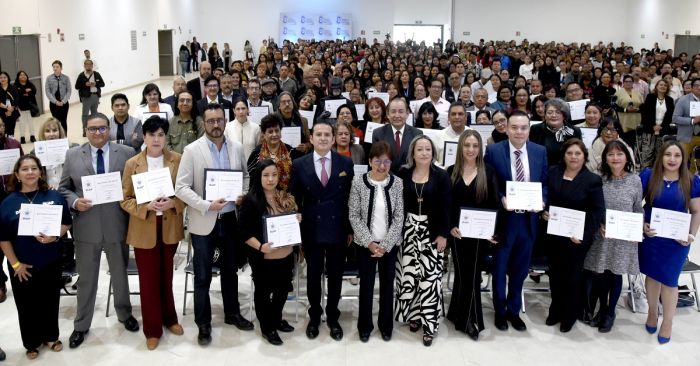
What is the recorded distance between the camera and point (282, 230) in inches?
181

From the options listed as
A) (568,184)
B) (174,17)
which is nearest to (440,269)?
(568,184)

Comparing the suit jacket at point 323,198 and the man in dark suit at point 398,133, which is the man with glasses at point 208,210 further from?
the man in dark suit at point 398,133

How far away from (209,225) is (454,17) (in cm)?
3119

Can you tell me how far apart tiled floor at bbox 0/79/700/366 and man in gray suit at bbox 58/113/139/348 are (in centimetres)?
31

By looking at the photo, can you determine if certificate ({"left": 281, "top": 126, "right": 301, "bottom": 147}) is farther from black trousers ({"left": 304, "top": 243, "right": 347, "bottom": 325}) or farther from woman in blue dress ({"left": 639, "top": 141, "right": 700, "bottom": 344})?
woman in blue dress ({"left": 639, "top": 141, "right": 700, "bottom": 344})

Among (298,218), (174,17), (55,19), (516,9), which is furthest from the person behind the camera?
(516,9)

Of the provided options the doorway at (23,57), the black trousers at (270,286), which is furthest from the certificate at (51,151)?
the doorway at (23,57)

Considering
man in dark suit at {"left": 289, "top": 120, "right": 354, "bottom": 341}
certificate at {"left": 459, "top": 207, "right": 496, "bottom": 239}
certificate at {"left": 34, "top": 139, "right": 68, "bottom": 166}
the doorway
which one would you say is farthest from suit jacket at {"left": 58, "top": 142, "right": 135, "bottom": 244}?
the doorway

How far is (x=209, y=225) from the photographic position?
4805mm

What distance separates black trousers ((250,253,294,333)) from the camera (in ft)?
15.7

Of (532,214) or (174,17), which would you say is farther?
(174,17)

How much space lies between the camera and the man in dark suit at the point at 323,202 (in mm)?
4805

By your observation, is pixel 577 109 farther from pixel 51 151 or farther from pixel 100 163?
pixel 51 151

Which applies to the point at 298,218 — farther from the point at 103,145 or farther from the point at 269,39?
the point at 269,39
